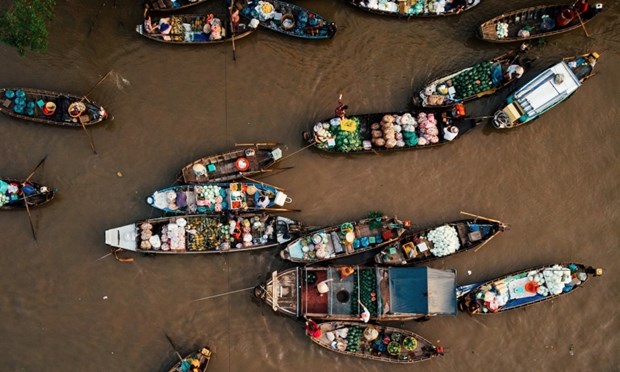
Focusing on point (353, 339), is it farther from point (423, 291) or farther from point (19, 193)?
point (19, 193)

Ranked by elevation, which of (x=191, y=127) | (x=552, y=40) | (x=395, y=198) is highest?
(x=552, y=40)

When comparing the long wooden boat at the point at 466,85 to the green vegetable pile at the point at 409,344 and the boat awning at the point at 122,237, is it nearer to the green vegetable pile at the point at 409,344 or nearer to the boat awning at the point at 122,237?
the green vegetable pile at the point at 409,344

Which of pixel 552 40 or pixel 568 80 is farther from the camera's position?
pixel 552 40

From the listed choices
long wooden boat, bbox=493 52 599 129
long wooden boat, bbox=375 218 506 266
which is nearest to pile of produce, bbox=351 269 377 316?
long wooden boat, bbox=375 218 506 266

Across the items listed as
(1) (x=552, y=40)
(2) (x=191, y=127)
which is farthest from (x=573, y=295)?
(2) (x=191, y=127)

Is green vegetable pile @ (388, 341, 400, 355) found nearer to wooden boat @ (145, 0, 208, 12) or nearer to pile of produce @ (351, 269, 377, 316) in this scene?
pile of produce @ (351, 269, 377, 316)

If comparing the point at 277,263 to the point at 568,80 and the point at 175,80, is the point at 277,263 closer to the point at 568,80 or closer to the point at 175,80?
the point at 175,80

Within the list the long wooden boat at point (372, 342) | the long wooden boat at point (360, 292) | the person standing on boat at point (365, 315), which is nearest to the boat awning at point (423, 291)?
the long wooden boat at point (360, 292)
